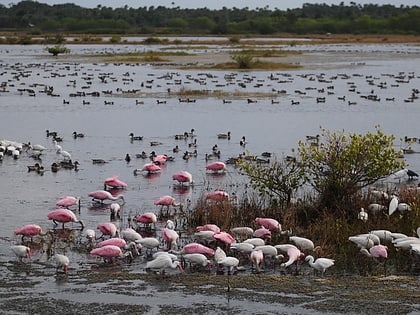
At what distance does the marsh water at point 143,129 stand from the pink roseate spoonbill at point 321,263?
1.16 metres

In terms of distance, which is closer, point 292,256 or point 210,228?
point 292,256

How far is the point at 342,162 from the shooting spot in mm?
14758

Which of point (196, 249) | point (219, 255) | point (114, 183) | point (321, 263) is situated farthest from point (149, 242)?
point (114, 183)

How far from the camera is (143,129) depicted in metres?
28.3

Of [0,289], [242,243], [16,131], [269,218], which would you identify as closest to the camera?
[0,289]

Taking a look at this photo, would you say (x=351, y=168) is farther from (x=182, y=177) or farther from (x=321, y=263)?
(x=182, y=177)

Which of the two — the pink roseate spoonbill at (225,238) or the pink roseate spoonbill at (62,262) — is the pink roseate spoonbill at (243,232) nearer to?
the pink roseate spoonbill at (225,238)

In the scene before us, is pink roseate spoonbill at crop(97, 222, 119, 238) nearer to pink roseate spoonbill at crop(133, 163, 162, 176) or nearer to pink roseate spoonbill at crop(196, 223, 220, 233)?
pink roseate spoonbill at crop(196, 223, 220, 233)

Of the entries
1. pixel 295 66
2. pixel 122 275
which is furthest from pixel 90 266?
pixel 295 66

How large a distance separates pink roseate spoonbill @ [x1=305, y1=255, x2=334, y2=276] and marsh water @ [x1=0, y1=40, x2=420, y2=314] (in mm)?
1160

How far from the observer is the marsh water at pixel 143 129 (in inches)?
437

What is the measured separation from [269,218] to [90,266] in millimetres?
3301

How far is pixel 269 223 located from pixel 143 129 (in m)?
15.3

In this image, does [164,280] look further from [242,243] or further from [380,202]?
[380,202]
